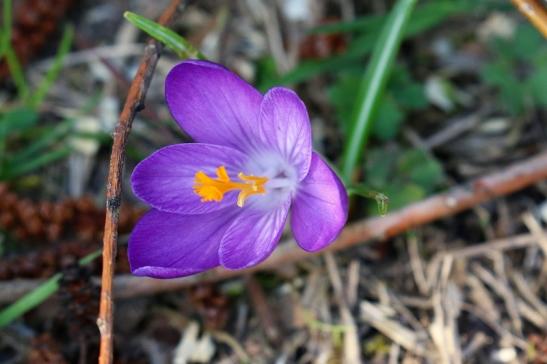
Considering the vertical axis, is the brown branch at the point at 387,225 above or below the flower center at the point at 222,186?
below

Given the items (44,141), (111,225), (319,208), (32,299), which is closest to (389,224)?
(319,208)

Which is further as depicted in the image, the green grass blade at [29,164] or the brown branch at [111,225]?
the green grass blade at [29,164]

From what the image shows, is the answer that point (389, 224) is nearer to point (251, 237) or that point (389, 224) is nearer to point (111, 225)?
point (251, 237)

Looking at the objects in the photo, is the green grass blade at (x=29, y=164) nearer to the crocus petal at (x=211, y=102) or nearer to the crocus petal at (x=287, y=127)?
the crocus petal at (x=211, y=102)

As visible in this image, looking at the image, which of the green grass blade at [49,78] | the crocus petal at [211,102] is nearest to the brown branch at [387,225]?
the crocus petal at [211,102]

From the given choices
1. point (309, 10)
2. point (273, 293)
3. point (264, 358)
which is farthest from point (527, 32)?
point (264, 358)

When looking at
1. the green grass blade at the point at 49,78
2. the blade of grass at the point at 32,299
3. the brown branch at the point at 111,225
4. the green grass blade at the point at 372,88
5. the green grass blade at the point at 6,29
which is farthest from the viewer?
the green grass blade at the point at 49,78

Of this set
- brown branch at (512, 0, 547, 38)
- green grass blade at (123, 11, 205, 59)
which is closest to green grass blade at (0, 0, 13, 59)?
green grass blade at (123, 11, 205, 59)

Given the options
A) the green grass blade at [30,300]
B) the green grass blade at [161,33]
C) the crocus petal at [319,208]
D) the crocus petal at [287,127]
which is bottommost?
the green grass blade at [30,300]
